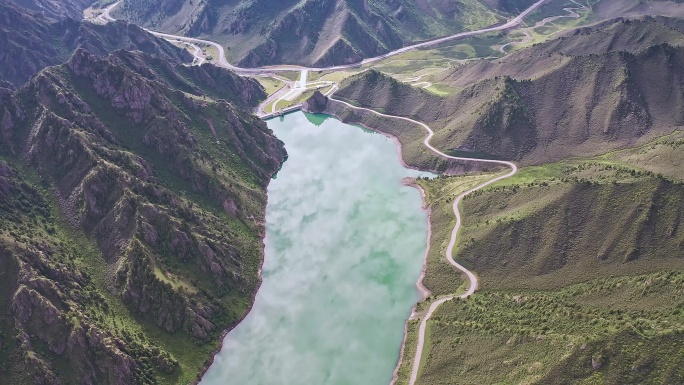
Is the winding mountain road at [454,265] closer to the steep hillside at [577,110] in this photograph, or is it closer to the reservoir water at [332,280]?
the steep hillside at [577,110]

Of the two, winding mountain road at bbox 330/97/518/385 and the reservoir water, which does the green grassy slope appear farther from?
the reservoir water

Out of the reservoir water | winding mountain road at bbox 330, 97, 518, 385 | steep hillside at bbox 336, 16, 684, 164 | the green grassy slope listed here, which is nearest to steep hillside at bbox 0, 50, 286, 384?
the reservoir water

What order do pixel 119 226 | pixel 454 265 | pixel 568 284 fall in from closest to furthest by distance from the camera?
pixel 568 284, pixel 119 226, pixel 454 265

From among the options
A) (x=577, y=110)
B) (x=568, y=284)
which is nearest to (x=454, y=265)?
(x=568, y=284)

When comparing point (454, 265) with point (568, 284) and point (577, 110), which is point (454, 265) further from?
point (577, 110)

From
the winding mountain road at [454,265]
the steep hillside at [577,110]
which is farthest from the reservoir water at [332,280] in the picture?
the steep hillside at [577,110]

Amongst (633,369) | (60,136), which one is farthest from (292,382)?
(60,136)

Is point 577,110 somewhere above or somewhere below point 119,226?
above
